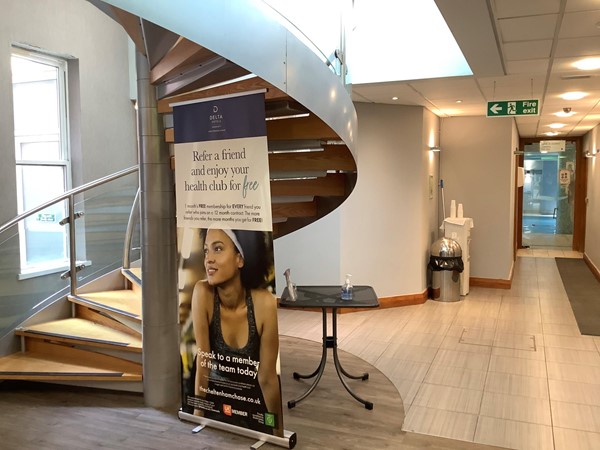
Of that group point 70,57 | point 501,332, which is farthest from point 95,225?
point 501,332

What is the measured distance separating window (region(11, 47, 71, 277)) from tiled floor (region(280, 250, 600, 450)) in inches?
104

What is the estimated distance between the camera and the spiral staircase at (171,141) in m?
2.94

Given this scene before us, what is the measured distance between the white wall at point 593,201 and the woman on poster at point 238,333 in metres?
7.91

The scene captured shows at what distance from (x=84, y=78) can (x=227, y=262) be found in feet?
12.3

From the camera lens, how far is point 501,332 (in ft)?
19.3

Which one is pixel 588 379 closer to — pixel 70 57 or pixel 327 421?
pixel 327 421

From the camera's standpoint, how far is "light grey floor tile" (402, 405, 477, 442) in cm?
350

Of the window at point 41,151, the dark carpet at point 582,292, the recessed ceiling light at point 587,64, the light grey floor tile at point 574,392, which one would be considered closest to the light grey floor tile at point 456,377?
the light grey floor tile at point 574,392

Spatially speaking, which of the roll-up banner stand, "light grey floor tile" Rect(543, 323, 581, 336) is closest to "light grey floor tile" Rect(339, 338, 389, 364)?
the roll-up banner stand

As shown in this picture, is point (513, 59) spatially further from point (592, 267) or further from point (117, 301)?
point (592, 267)

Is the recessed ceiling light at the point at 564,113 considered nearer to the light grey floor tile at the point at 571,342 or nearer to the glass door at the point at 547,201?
the light grey floor tile at the point at 571,342

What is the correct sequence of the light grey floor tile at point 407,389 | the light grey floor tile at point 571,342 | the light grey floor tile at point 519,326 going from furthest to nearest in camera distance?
the light grey floor tile at point 519,326 < the light grey floor tile at point 571,342 < the light grey floor tile at point 407,389

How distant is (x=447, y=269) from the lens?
7.32 meters

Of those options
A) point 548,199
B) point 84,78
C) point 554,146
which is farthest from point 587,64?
point 548,199
